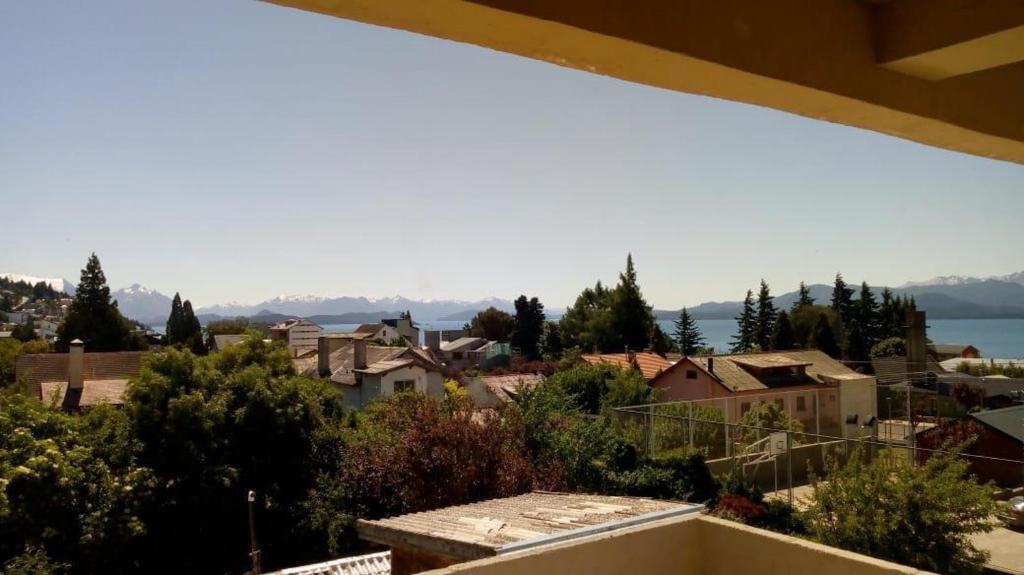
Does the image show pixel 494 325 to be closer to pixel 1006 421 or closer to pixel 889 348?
pixel 889 348

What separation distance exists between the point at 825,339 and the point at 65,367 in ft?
141

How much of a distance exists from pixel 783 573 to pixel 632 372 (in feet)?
74.5

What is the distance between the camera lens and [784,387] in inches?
954

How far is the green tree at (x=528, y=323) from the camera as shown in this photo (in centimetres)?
6125

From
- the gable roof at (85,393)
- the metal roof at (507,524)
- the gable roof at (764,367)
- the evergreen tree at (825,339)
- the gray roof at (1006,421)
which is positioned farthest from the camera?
the evergreen tree at (825,339)

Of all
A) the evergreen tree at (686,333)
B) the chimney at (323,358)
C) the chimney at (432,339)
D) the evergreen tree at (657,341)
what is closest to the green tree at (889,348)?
the evergreen tree at (657,341)

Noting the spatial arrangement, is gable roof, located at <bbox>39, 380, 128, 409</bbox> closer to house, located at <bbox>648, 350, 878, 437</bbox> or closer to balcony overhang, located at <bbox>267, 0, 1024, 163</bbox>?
house, located at <bbox>648, 350, 878, 437</bbox>

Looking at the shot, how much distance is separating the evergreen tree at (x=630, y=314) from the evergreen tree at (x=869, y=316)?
780 inches

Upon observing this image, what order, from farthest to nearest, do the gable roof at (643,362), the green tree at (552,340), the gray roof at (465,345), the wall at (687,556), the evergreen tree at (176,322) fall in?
the evergreen tree at (176,322), the gray roof at (465,345), the green tree at (552,340), the gable roof at (643,362), the wall at (687,556)

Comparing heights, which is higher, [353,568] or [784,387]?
[784,387]

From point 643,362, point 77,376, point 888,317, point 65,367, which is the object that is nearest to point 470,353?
point 643,362

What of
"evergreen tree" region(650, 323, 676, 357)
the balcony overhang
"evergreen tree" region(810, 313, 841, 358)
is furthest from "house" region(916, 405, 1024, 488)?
"evergreen tree" region(810, 313, 841, 358)

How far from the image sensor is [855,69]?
1736 millimetres

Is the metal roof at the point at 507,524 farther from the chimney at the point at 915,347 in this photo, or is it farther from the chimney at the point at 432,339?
the chimney at the point at 432,339
